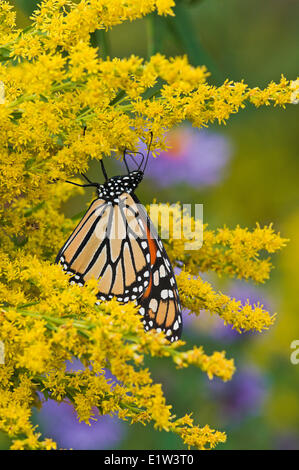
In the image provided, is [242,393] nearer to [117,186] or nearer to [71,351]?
[117,186]

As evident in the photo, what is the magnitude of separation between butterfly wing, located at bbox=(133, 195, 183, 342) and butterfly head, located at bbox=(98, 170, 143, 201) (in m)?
0.09

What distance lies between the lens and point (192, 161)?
3.43 m

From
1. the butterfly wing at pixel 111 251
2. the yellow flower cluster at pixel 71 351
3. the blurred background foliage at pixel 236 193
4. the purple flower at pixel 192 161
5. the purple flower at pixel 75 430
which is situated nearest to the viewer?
the yellow flower cluster at pixel 71 351

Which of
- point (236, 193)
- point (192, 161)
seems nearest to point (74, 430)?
point (192, 161)

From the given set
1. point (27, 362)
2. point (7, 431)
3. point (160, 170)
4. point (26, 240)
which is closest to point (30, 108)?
point (26, 240)

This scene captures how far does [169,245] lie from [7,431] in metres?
0.55

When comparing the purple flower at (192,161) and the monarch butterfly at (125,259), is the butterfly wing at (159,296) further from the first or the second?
the purple flower at (192,161)

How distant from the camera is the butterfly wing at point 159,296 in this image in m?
1.23

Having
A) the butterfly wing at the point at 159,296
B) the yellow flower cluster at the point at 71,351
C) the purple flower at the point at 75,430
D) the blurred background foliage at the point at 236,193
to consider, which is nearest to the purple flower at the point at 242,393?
the blurred background foliage at the point at 236,193

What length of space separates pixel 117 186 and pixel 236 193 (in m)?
2.52

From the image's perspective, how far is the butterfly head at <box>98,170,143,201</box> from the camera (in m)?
1.27

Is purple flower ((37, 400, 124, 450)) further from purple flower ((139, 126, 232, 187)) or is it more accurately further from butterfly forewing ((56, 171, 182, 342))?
butterfly forewing ((56, 171, 182, 342))

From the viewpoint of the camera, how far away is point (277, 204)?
379 centimetres

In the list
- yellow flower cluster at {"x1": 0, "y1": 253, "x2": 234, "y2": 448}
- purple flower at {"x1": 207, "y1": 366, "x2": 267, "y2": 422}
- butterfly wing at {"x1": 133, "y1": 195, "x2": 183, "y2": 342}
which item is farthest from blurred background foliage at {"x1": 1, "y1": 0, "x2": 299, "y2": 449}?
yellow flower cluster at {"x1": 0, "y1": 253, "x2": 234, "y2": 448}
